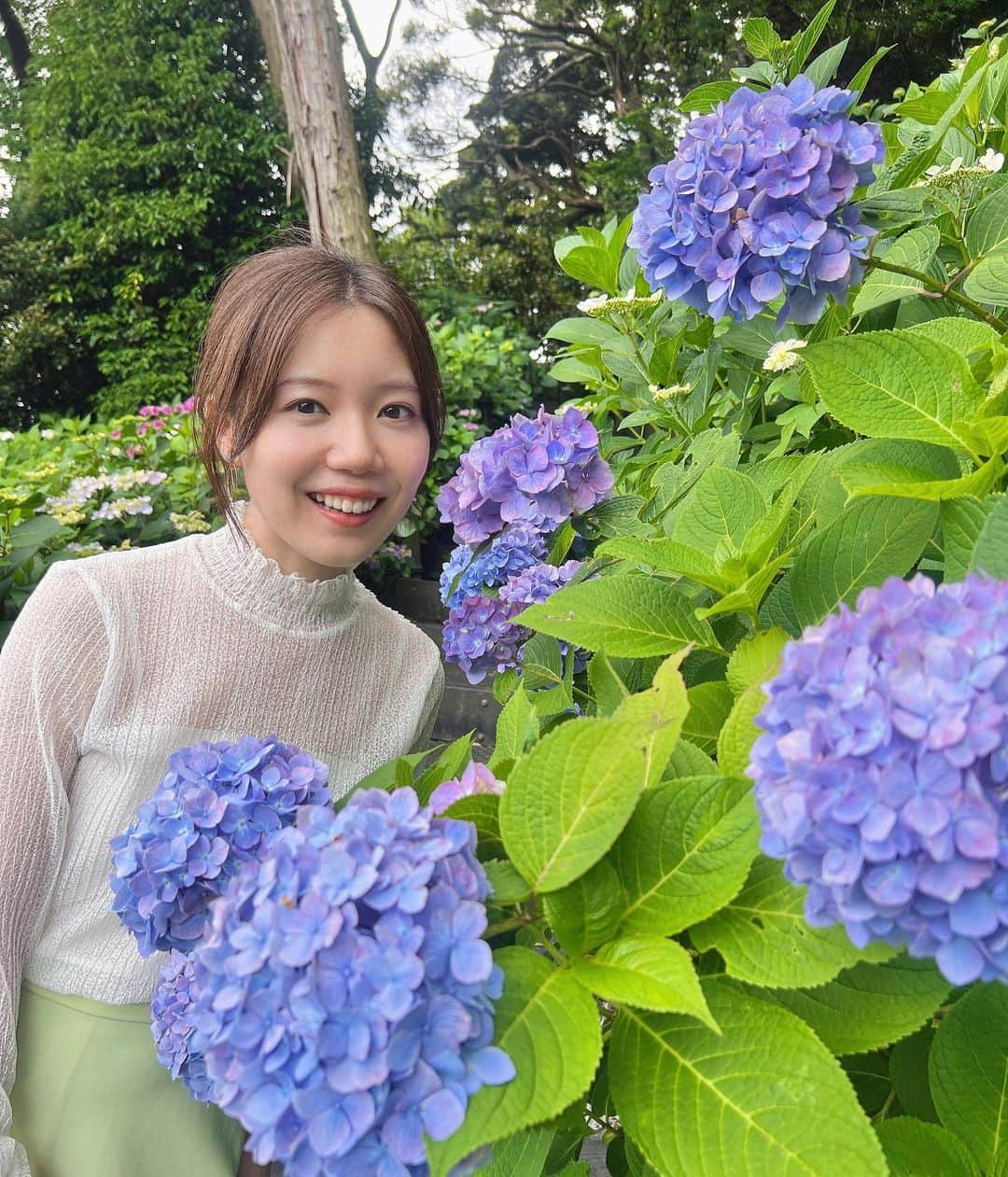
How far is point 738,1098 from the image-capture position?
0.48 m

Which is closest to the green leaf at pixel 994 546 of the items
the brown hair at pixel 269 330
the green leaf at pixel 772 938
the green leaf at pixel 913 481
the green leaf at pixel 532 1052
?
the green leaf at pixel 913 481

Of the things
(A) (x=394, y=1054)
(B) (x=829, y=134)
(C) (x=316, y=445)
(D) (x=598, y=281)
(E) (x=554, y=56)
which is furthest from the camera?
(E) (x=554, y=56)

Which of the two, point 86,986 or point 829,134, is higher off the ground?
point 829,134

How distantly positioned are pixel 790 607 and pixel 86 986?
102 cm

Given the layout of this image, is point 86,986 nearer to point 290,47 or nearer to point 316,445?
point 316,445

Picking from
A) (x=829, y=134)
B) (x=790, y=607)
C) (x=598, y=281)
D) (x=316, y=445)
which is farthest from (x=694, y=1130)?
(x=598, y=281)

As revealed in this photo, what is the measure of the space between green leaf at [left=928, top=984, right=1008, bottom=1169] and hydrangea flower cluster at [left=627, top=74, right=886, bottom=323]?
48 centimetres

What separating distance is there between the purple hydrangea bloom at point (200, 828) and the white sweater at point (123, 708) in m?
0.49

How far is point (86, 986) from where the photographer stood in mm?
1259

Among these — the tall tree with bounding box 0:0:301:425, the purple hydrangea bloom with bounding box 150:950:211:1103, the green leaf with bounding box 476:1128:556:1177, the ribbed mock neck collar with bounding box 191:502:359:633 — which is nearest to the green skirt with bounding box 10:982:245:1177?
the purple hydrangea bloom with bounding box 150:950:211:1103

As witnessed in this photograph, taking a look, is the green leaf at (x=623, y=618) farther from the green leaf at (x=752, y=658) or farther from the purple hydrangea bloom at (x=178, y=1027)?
the purple hydrangea bloom at (x=178, y=1027)

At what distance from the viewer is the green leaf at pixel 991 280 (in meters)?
0.86

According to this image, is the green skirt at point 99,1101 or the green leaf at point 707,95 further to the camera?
the green skirt at point 99,1101

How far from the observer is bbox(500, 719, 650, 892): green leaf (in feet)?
1.64
